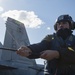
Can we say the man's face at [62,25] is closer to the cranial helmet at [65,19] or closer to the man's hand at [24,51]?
the cranial helmet at [65,19]

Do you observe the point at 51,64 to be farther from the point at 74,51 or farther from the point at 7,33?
the point at 7,33

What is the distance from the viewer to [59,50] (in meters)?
3.38

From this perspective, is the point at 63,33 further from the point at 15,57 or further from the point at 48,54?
the point at 15,57

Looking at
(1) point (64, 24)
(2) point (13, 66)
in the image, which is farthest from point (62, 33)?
(2) point (13, 66)

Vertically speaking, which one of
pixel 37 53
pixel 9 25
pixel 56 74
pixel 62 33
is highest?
pixel 9 25

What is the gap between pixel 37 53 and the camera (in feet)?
11.1

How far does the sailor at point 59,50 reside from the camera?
3.34 meters

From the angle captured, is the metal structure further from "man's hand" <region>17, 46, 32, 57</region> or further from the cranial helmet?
"man's hand" <region>17, 46, 32, 57</region>

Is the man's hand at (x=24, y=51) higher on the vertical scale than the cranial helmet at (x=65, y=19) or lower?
lower

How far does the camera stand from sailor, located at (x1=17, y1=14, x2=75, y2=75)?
11.0ft

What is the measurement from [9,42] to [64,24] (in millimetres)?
19578

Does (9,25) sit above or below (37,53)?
above

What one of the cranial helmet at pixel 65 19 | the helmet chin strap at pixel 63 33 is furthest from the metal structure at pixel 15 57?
the helmet chin strap at pixel 63 33

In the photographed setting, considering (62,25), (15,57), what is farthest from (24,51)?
(15,57)
